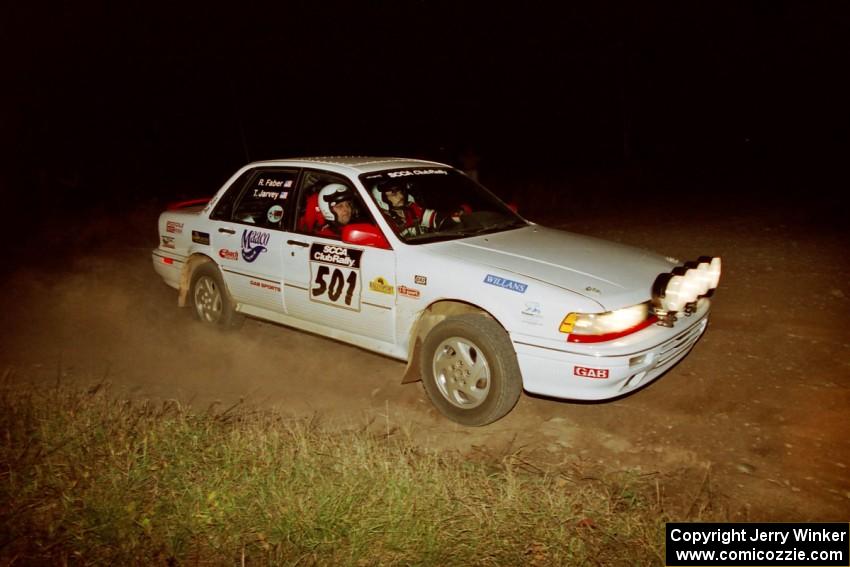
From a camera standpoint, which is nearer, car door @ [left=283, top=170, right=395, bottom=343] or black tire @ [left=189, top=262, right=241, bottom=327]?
car door @ [left=283, top=170, right=395, bottom=343]

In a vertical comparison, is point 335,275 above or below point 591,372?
above

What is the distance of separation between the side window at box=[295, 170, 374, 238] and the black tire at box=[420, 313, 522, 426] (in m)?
1.19

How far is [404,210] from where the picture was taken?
16.2ft

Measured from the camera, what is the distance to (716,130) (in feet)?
80.7

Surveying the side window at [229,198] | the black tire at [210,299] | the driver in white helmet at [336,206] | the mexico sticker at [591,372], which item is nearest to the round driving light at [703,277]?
the mexico sticker at [591,372]

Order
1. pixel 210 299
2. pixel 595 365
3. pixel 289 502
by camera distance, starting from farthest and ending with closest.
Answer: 1. pixel 210 299
2. pixel 595 365
3. pixel 289 502

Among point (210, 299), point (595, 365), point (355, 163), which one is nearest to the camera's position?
point (595, 365)

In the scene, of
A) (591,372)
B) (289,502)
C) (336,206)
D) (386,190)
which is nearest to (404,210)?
(386,190)

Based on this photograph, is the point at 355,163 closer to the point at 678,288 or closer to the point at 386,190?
the point at 386,190

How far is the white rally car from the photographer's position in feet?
12.1

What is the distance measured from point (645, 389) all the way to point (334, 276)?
2368 millimetres

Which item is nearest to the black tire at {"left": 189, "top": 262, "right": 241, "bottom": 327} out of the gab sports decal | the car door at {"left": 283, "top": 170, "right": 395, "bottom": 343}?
the car door at {"left": 283, "top": 170, "right": 395, "bottom": 343}

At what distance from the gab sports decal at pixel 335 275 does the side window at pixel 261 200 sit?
0.58 meters

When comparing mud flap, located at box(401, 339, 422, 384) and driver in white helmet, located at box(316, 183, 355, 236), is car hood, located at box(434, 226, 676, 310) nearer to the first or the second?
mud flap, located at box(401, 339, 422, 384)
